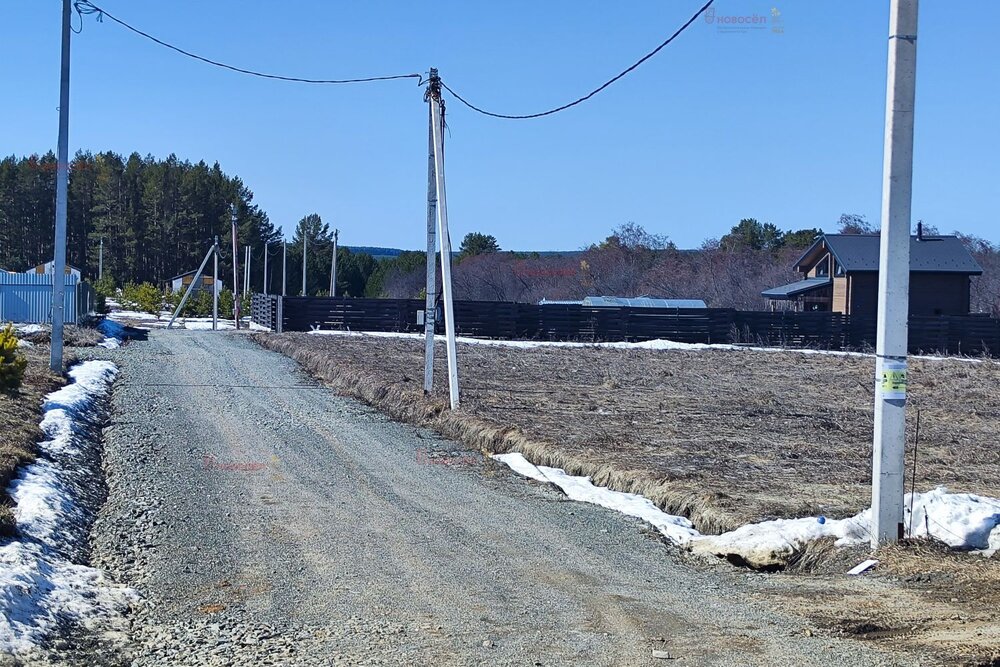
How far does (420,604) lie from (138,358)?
21862 mm

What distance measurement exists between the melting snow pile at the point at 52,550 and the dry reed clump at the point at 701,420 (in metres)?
5.18

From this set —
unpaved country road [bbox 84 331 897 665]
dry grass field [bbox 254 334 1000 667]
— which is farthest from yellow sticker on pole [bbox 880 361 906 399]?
unpaved country road [bbox 84 331 897 665]

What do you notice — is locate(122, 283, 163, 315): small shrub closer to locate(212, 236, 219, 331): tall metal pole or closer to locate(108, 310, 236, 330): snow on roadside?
locate(108, 310, 236, 330): snow on roadside

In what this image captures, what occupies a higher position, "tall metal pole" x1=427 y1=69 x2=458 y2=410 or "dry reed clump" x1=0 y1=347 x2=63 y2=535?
"tall metal pole" x1=427 y1=69 x2=458 y2=410

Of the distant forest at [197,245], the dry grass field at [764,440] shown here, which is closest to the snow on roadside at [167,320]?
the dry grass field at [764,440]

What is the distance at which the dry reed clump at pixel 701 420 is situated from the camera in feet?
35.8

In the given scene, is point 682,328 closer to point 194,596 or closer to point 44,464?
point 44,464

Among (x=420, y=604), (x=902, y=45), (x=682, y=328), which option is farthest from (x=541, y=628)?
(x=682, y=328)

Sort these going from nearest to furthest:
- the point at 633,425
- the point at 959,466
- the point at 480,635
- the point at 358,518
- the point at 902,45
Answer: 1. the point at 480,635
2. the point at 902,45
3. the point at 358,518
4. the point at 959,466
5. the point at 633,425

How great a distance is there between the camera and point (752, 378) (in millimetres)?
27688

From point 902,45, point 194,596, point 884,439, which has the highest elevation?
point 902,45

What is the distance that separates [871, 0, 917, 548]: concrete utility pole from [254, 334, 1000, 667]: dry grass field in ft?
1.46

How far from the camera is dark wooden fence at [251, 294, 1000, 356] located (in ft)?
149

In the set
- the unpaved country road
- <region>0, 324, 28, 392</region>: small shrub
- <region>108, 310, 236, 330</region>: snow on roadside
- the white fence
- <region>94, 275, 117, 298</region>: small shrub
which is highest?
<region>94, 275, 117, 298</region>: small shrub
